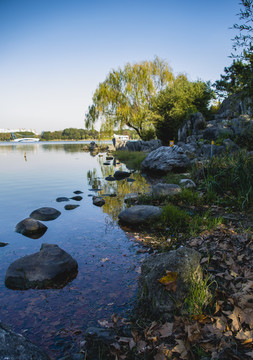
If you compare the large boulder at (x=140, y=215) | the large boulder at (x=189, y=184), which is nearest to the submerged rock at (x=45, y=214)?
the large boulder at (x=140, y=215)

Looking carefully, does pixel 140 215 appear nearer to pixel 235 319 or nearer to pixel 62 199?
pixel 235 319

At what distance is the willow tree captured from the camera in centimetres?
3209

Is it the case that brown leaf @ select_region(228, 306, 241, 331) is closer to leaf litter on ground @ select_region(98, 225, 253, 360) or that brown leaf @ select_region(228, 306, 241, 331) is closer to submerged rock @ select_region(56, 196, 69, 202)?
leaf litter on ground @ select_region(98, 225, 253, 360)

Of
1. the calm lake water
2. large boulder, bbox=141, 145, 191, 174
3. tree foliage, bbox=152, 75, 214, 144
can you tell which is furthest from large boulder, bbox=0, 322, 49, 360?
tree foliage, bbox=152, 75, 214, 144

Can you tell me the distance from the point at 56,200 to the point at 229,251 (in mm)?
8316

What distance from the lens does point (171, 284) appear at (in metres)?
3.03

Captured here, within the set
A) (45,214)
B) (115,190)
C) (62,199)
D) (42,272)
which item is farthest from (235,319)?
(115,190)

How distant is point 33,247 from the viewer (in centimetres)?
608

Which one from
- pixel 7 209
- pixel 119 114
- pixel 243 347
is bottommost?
pixel 7 209

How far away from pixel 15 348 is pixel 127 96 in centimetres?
3288

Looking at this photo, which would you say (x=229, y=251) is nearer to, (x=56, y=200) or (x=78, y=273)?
(x=78, y=273)

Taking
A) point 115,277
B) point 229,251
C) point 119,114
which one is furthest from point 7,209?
point 119,114

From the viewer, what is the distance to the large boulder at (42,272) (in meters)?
4.31

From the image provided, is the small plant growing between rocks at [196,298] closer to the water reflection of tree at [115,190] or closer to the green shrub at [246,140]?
the water reflection of tree at [115,190]
